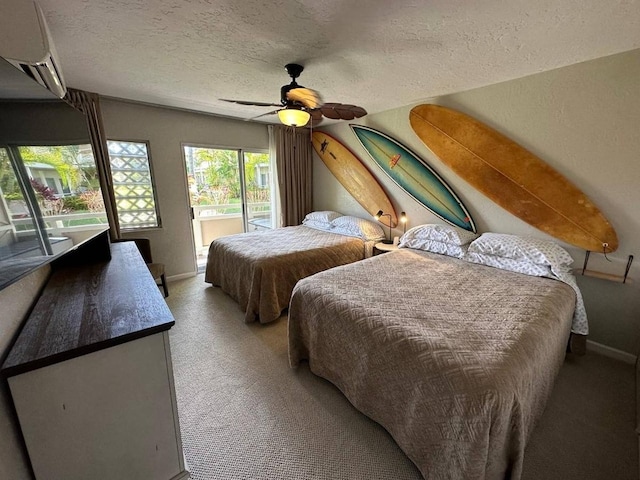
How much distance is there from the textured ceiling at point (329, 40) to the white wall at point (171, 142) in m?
0.58

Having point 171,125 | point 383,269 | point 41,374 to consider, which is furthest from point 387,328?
point 171,125

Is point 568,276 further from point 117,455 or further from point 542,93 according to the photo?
point 117,455

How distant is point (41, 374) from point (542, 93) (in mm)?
3579

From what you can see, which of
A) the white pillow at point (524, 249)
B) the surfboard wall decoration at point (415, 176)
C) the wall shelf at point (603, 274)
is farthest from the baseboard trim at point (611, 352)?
the surfboard wall decoration at point (415, 176)

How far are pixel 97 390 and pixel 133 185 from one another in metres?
3.22

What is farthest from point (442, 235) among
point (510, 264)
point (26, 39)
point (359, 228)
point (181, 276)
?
point (181, 276)

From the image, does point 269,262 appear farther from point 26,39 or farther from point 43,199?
point 26,39

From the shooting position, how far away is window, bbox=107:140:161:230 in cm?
326

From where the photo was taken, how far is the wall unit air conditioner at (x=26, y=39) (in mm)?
986

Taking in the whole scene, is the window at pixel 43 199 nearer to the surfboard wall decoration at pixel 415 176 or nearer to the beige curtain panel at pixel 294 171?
the beige curtain panel at pixel 294 171

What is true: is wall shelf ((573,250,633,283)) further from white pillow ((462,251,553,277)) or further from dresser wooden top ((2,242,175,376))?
dresser wooden top ((2,242,175,376))

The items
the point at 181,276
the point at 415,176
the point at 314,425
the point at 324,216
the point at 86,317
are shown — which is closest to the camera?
the point at 86,317

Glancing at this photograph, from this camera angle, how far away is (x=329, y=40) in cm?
170

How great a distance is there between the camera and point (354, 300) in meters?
1.70
